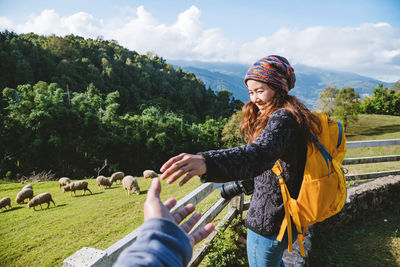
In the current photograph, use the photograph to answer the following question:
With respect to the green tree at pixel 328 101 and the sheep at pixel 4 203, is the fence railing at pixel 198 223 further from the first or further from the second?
the green tree at pixel 328 101

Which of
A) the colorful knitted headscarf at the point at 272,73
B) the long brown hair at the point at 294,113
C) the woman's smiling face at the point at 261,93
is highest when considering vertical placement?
the colorful knitted headscarf at the point at 272,73

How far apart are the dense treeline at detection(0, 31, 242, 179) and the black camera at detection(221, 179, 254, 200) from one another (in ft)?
76.2

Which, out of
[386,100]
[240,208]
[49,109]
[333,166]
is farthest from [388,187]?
[386,100]

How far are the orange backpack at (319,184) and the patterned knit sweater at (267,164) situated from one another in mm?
54

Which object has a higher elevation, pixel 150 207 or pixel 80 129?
pixel 150 207

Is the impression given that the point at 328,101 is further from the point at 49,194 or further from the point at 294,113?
the point at 294,113

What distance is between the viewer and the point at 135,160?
106 ft

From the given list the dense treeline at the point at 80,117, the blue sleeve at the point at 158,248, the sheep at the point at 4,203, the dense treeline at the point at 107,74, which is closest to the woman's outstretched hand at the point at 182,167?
the blue sleeve at the point at 158,248

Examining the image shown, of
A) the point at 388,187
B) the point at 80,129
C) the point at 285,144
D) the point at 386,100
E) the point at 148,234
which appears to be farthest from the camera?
the point at 386,100

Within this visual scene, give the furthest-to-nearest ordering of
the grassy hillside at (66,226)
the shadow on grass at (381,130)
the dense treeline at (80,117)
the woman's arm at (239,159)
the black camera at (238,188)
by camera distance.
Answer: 1. the shadow on grass at (381,130)
2. the dense treeline at (80,117)
3. the grassy hillside at (66,226)
4. the black camera at (238,188)
5. the woman's arm at (239,159)

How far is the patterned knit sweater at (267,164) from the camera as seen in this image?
0.95 m

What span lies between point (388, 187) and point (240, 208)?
3365 mm

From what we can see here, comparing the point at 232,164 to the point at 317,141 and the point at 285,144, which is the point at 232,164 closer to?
the point at 285,144

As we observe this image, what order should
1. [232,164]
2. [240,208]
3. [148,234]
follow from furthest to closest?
[240,208], [232,164], [148,234]
